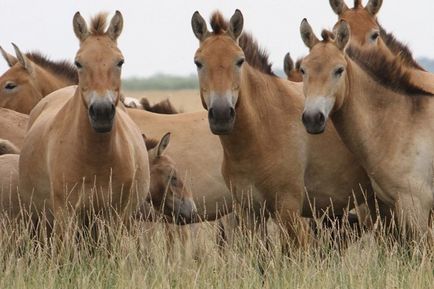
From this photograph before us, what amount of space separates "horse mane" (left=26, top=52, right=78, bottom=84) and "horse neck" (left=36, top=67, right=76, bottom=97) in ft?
0.15

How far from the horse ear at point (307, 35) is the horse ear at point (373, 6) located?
318 cm

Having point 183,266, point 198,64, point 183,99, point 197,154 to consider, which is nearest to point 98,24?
point 198,64

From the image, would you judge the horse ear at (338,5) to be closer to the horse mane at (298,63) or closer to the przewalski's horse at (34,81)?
the horse mane at (298,63)

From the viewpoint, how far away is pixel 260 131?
9781 mm

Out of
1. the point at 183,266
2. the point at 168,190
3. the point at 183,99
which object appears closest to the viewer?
the point at 183,266

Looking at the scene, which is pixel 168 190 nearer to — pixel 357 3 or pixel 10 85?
pixel 10 85

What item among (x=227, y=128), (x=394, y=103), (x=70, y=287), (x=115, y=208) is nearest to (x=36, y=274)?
(x=70, y=287)

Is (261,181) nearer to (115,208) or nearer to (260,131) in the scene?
(260,131)

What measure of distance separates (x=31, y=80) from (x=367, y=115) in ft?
15.3

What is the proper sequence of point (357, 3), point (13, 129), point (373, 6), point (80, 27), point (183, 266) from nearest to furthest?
point (183, 266)
point (80, 27)
point (13, 129)
point (373, 6)
point (357, 3)

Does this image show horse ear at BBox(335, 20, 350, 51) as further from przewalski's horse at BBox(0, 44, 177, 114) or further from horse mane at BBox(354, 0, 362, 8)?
przewalski's horse at BBox(0, 44, 177, 114)

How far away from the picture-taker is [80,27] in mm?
9297

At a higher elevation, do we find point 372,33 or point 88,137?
point 372,33

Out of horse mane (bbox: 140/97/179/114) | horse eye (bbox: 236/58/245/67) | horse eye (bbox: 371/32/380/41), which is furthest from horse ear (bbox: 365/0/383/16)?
horse eye (bbox: 236/58/245/67)
